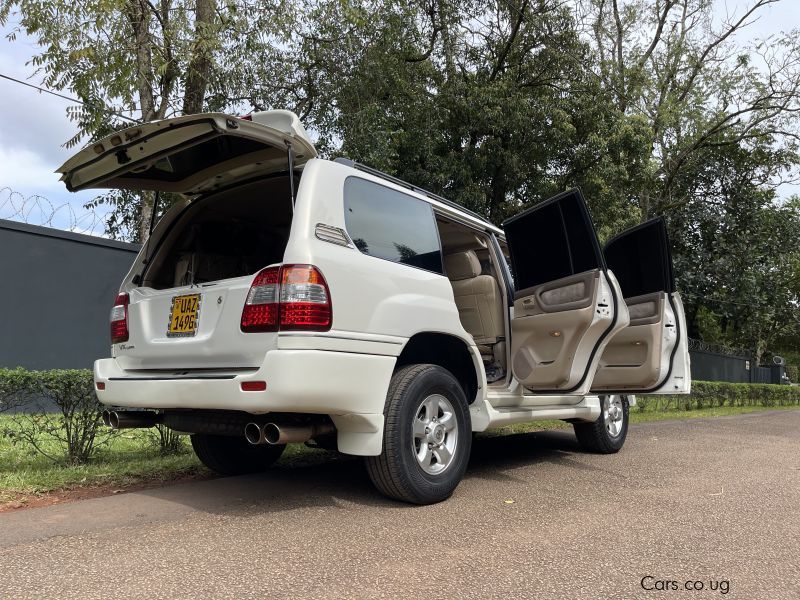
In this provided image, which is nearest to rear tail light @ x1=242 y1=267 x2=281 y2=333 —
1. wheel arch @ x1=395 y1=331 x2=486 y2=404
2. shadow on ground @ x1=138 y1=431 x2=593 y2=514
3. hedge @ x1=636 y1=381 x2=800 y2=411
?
wheel arch @ x1=395 y1=331 x2=486 y2=404

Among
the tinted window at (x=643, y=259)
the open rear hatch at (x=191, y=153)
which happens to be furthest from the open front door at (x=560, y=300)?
the open rear hatch at (x=191, y=153)

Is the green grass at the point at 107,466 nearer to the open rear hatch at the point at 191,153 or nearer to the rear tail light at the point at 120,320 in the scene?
the rear tail light at the point at 120,320

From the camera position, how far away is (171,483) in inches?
185

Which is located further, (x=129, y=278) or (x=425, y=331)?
(x=129, y=278)

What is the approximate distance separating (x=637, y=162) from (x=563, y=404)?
11583 millimetres

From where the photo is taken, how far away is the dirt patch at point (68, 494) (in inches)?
159

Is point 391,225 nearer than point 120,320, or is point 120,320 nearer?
point 391,225

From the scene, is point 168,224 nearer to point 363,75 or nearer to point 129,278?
point 129,278

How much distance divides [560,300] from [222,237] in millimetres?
2641

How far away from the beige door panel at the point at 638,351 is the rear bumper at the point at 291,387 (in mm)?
2999

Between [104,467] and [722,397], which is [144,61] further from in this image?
[722,397]

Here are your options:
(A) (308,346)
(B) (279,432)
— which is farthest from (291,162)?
(B) (279,432)

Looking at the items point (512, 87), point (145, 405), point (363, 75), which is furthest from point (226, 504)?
point (512, 87)

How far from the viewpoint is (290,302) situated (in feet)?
11.0
